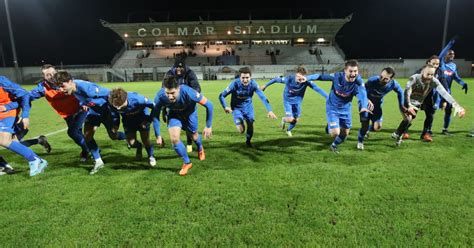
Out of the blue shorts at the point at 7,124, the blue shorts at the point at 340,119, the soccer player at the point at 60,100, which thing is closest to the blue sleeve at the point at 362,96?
the blue shorts at the point at 340,119

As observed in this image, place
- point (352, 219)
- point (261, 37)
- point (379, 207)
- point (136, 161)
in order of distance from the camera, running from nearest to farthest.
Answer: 1. point (352, 219)
2. point (379, 207)
3. point (136, 161)
4. point (261, 37)

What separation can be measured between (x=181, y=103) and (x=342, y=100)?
11.6 ft

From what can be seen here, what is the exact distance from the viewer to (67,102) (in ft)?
18.1

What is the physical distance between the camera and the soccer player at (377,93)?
245 inches

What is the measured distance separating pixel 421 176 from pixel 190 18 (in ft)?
199

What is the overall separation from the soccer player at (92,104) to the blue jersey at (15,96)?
0.85 metres

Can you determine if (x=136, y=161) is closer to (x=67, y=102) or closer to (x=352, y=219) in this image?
(x=67, y=102)

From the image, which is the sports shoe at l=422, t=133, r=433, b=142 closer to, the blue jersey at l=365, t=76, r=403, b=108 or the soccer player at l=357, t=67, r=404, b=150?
the soccer player at l=357, t=67, r=404, b=150

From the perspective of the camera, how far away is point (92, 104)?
5348mm

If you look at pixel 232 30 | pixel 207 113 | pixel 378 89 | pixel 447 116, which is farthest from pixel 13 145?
pixel 232 30

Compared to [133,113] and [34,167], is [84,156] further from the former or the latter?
[133,113]

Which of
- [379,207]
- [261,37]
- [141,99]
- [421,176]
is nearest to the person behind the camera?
[379,207]

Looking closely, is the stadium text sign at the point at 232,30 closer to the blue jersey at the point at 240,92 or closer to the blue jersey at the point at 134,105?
the blue jersey at the point at 240,92

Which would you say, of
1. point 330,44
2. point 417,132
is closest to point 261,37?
point 330,44
